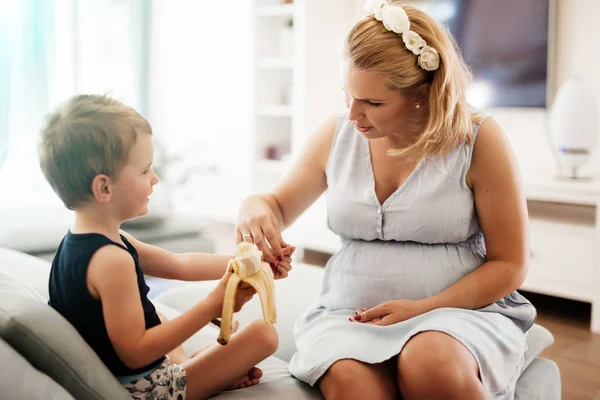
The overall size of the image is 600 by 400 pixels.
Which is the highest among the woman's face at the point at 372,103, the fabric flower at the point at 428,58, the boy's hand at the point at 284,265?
Answer: the fabric flower at the point at 428,58

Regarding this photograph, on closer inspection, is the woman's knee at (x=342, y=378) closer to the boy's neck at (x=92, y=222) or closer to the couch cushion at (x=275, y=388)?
the couch cushion at (x=275, y=388)

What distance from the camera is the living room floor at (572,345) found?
2.27 metres

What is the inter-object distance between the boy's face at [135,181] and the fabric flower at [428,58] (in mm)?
634

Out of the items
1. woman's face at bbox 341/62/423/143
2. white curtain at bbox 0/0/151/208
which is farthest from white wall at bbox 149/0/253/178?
woman's face at bbox 341/62/423/143

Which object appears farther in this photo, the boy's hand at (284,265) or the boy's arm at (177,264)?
the boy's hand at (284,265)

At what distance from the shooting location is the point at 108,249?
1.03 m

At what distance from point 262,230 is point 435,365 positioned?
1.58 feet

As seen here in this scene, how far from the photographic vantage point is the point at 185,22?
17.6 feet

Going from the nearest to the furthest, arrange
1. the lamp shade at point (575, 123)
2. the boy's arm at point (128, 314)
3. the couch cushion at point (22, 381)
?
the couch cushion at point (22, 381), the boy's arm at point (128, 314), the lamp shade at point (575, 123)

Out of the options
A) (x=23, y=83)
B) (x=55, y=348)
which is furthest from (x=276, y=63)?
(x=55, y=348)

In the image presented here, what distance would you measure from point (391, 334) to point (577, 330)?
6.29ft

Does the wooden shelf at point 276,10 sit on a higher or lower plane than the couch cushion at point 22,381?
higher

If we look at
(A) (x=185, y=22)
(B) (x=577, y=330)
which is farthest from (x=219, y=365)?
(A) (x=185, y=22)

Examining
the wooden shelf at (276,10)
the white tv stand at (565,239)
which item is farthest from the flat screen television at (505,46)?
the wooden shelf at (276,10)
